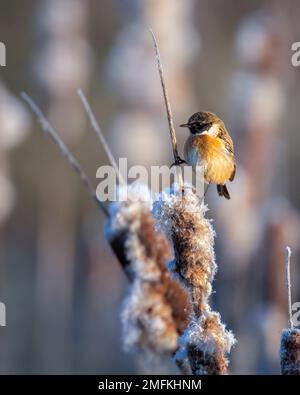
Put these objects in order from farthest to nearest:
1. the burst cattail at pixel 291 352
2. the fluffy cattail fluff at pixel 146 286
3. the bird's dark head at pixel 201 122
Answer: the bird's dark head at pixel 201 122
the fluffy cattail fluff at pixel 146 286
the burst cattail at pixel 291 352

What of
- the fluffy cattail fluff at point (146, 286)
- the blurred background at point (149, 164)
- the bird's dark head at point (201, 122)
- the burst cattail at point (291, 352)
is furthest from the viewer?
the blurred background at point (149, 164)

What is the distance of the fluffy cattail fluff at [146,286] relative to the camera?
6.86 feet

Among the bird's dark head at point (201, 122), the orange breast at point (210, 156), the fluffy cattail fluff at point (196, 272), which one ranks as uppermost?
the bird's dark head at point (201, 122)

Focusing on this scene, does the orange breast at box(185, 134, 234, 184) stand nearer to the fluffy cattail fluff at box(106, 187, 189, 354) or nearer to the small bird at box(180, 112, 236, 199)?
the small bird at box(180, 112, 236, 199)

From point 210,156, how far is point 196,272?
2.76 ft

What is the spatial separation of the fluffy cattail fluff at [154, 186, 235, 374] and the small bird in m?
0.64

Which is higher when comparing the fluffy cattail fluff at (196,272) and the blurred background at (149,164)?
the blurred background at (149,164)

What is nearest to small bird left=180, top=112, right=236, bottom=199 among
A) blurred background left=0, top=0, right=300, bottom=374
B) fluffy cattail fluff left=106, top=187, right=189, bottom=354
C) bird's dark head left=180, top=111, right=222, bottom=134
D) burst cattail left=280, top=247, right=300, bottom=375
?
bird's dark head left=180, top=111, right=222, bottom=134

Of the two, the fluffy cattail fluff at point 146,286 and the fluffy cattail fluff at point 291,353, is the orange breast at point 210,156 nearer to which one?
the fluffy cattail fluff at point 146,286

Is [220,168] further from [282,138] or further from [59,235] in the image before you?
[59,235]

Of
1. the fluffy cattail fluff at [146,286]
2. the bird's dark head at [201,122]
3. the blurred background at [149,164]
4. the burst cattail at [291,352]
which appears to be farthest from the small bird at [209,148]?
the blurred background at [149,164]

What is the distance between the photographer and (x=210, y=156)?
2779mm

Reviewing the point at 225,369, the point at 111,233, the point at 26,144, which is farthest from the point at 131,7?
the point at 26,144
